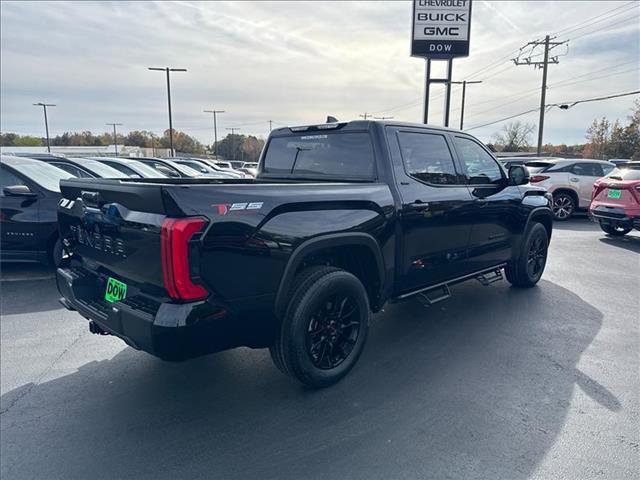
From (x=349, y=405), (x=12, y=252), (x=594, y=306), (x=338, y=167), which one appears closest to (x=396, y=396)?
(x=349, y=405)

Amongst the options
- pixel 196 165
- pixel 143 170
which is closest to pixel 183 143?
pixel 196 165

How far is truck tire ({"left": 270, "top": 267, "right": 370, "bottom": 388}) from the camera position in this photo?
286cm

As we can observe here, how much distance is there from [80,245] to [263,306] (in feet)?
Answer: 4.96

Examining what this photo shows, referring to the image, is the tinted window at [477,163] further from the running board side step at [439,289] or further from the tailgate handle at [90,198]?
the tailgate handle at [90,198]

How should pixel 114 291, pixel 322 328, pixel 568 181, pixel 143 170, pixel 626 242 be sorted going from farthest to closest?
pixel 568 181
pixel 143 170
pixel 626 242
pixel 322 328
pixel 114 291

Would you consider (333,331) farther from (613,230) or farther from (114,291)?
(613,230)

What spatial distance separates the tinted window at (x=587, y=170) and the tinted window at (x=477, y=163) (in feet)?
29.9

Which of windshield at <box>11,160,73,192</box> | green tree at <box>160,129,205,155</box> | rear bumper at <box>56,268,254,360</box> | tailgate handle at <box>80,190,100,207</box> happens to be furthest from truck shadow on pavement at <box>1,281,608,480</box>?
green tree at <box>160,129,205,155</box>

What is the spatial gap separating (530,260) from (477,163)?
1.85m

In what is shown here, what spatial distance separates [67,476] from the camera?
2.29 metres

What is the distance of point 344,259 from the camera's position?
3430 mm

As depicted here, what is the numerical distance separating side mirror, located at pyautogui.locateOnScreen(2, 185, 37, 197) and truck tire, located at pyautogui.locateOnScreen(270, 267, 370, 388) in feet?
15.3

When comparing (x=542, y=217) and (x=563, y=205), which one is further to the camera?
(x=563, y=205)

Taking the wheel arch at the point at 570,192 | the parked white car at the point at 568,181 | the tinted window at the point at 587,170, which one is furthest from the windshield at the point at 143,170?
the tinted window at the point at 587,170
